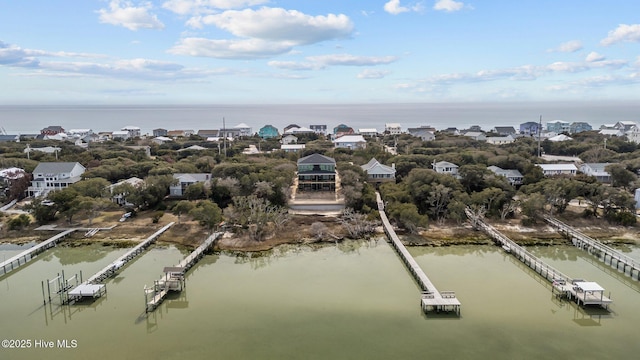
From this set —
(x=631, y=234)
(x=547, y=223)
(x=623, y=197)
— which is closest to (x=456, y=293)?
(x=547, y=223)

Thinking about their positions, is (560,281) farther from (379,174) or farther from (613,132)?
(613,132)

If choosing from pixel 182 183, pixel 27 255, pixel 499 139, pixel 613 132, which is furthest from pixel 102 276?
pixel 613 132

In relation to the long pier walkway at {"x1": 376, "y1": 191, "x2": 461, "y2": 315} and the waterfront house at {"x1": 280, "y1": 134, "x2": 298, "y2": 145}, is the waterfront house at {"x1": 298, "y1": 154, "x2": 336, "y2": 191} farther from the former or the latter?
the waterfront house at {"x1": 280, "y1": 134, "x2": 298, "y2": 145}

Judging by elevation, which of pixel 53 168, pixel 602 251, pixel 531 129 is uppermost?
pixel 531 129

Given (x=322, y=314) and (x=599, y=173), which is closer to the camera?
(x=322, y=314)

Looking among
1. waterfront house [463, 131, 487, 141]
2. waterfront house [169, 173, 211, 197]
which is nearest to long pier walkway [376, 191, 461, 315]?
waterfront house [169, 173, 211, 197]

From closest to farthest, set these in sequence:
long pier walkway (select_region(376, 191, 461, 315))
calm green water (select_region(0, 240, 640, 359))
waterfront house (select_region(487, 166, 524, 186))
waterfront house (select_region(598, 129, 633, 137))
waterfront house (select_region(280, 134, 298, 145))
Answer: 1. calm green water (select_region(0, 240, 640, 359))
2. long pier walkway (select_region(376, 191, 461, 315))
3. waterfront house (select_region(487, 166, 524, 186))
4. waterfront house (select_region(280, 134, 298, 145))
5. waterfront house (select_region(598, 129, 633, 137))
